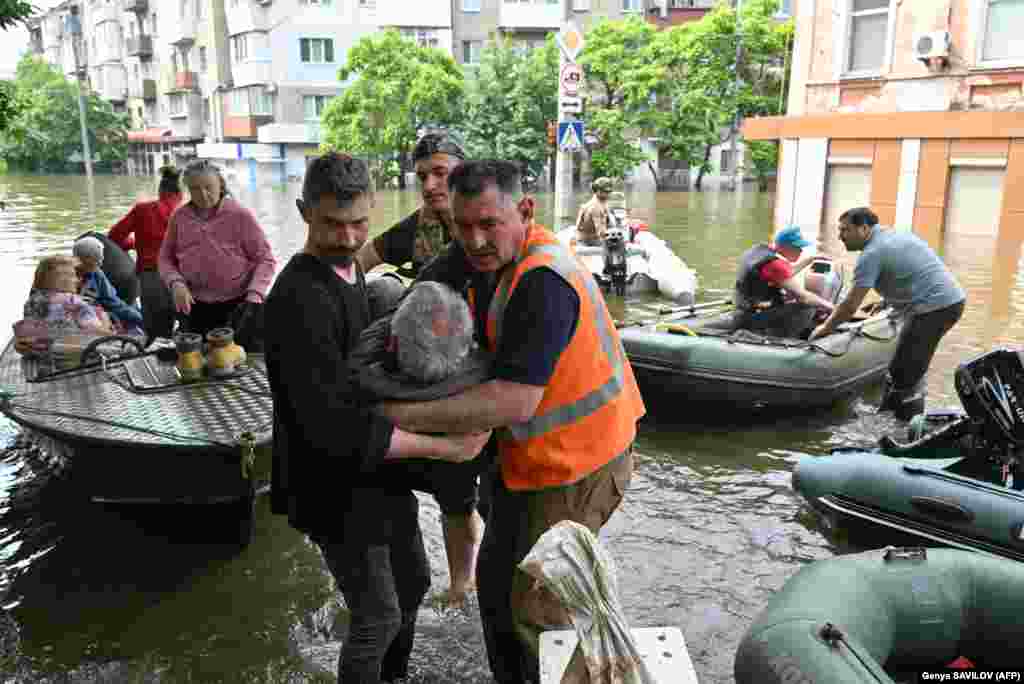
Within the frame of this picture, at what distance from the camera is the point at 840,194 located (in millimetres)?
18500

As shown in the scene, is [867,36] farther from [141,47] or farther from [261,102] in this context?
[141,47]

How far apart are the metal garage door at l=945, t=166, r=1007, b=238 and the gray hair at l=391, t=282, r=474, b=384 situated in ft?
53.3

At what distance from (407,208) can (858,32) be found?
15284 millimetres

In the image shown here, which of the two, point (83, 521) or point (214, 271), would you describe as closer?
point (83, 521)

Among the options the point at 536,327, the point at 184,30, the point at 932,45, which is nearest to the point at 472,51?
the point at 184,30

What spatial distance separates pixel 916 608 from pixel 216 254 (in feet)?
14.5

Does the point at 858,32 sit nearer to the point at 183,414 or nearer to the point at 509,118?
the point at 183,414

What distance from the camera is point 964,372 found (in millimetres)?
4703

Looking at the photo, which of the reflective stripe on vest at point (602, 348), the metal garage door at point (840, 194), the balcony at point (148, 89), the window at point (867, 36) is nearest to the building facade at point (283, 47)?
the balcony at point (148, 89)

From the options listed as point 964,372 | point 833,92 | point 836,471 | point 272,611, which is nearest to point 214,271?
point 272,611

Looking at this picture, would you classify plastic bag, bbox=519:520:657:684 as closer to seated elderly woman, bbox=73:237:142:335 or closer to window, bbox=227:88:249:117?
seated elderly woman, bbox=73:237:142:335

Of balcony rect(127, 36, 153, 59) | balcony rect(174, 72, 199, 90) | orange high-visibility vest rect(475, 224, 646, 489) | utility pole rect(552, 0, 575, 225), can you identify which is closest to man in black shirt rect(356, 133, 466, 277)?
orange high-visibility vest rect(475, 224, 646, 489)

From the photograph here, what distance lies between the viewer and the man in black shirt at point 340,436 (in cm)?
222

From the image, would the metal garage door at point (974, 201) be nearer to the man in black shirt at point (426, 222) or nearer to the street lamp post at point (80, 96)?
the man in black shirt at point (426, 222)
